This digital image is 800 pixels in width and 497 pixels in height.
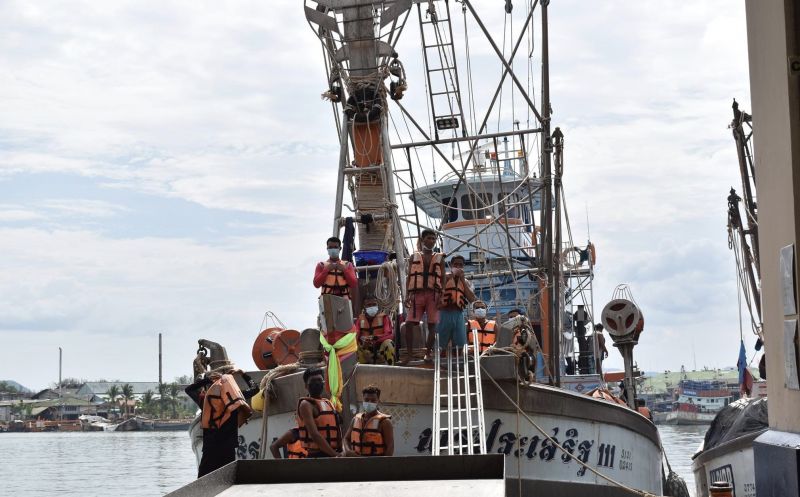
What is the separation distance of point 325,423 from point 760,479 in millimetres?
4455

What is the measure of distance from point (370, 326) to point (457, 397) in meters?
2.33

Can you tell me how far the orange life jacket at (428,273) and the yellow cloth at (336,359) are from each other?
137 cm

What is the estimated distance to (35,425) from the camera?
123688 millimetres

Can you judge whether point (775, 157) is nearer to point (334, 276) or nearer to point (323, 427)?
point (323, 427)

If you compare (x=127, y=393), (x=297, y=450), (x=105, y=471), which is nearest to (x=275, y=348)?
(x=297, y=450)

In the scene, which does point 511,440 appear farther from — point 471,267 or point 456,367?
point 471,267

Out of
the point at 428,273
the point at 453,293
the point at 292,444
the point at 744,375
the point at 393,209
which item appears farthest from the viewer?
the point at 744,375

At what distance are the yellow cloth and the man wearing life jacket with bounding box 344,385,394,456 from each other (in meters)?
1.48

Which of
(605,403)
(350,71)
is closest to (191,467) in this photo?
(350,71)

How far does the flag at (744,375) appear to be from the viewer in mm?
20038

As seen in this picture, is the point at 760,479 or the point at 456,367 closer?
the point at 760,479

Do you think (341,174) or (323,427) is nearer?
(323,427)

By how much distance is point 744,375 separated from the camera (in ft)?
67.6

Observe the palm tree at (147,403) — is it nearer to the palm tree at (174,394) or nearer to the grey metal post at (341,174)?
the palm tree at (174,394)
